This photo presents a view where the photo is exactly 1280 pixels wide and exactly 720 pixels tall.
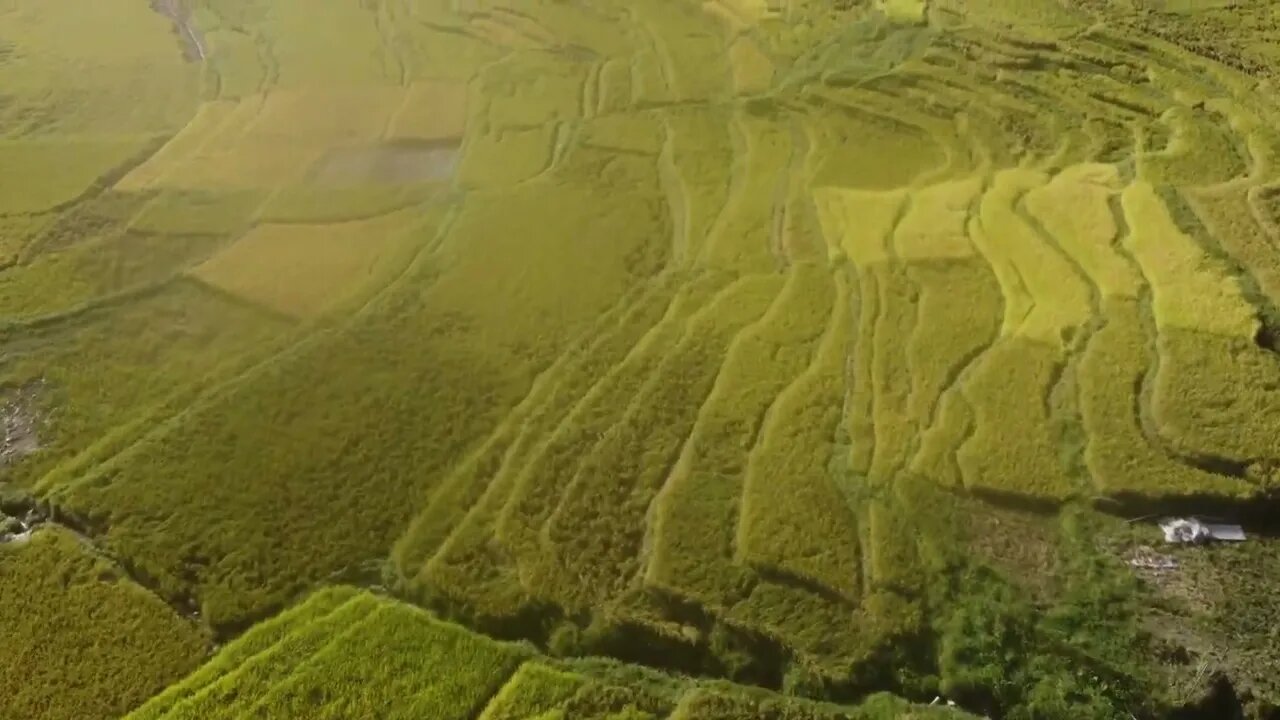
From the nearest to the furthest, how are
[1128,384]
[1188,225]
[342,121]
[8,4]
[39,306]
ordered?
[1128,384] < [39,306] < [1188,225] < [342,121] < [8,4]

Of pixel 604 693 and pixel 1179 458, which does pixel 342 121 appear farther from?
pixel 1179 458

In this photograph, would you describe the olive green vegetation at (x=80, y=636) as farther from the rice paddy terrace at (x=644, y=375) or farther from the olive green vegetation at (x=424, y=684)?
the olive green vegetation at (x=424, y=684)

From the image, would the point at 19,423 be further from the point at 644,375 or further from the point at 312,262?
the point at 644,375

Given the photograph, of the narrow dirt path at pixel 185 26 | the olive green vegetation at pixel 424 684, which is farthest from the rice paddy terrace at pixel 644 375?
the narrow dirt path at pixel 185 26

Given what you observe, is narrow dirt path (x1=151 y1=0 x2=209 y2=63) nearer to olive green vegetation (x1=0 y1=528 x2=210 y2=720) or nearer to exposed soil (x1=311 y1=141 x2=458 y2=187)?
exposed soil (x1=311 y1=141 x2=458 y2=187)

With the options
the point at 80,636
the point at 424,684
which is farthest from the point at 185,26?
the point at 424,684

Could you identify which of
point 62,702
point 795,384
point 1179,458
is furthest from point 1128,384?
point 62,702
